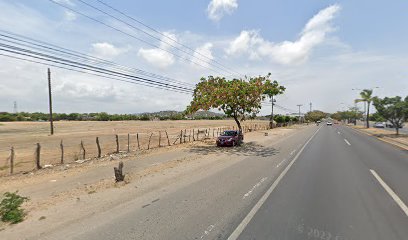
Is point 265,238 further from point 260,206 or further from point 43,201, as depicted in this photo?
point 43,201

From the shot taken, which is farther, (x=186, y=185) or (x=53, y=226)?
(x=186, y=185)

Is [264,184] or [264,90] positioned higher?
[264,90]

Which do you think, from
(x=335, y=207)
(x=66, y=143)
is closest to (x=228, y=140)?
(x=66, y=143)

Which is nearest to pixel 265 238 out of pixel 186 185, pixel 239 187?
pixel 239 187

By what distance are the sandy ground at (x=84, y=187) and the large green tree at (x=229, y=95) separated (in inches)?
411

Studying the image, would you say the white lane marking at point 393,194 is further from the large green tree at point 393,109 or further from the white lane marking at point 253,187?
the large green tree at point 393,109

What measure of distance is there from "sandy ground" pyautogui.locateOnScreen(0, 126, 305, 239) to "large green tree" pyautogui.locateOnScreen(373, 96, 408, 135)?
108 ft

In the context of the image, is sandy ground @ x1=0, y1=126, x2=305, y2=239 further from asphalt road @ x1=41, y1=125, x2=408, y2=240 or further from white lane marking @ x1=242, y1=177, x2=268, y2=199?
white lane marking @ x1=242, y1=177, x2=268, y2=199

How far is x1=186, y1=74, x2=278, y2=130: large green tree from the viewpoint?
26625 millimetres

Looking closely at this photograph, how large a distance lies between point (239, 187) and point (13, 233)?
21.1 ft

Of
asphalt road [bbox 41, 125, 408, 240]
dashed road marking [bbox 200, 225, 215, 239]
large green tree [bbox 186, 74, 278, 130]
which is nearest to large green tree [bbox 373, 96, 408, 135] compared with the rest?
large green tree [bbox 186, 74, 278, 130]

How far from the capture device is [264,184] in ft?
34.2

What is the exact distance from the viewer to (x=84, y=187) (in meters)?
11.1

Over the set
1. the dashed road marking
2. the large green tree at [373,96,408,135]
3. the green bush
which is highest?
the large green tree at [373,96,408,135]
